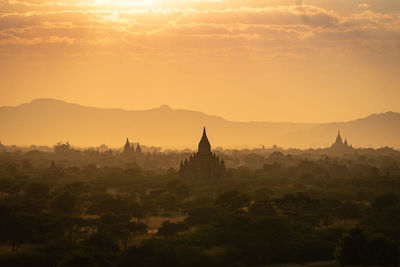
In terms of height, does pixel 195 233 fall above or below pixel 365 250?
above

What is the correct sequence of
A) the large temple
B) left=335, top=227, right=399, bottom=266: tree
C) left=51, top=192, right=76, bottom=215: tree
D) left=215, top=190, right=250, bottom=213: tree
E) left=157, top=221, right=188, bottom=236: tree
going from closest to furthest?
left=335, top=227, right=399, bottom=266: tree, left=157, top=221, right=188, bottom=236: tree, left=215, top=190, right=250, bottom=213: tree, left=51, top=192, right=76, bottom=215: tree, the large temple

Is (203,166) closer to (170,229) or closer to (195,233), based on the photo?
(170,229)

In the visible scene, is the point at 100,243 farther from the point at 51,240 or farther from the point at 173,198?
the point at 173,198

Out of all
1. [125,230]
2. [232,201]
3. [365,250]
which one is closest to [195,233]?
[125,230]

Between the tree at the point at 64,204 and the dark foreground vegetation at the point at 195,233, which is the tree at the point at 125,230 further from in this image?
the tree at the point at 64,204

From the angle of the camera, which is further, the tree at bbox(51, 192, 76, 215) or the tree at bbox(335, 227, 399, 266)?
the tree at bbox(51, 192, 76, 215)

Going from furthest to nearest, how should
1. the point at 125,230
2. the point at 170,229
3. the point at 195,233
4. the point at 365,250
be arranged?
the point at 170,229 → the point at 125,230 → the point at 195,233 → the point at 365,250

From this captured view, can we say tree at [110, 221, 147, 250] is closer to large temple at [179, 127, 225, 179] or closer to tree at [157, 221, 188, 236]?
tree at [157, 221, 188, 236]

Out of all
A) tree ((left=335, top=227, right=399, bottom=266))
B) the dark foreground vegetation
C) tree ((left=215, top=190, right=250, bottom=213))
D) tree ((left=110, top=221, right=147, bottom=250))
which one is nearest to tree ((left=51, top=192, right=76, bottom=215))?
the dark foreground vegetation

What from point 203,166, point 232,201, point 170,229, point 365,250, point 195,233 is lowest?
point 365,250

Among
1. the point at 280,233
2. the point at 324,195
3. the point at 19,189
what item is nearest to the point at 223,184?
the point at 324,195

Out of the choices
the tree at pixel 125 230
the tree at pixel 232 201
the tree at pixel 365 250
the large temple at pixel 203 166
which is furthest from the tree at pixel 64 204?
the large temple at pixel 203 166

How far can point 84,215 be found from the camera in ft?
255

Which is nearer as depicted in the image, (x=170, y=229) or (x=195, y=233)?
(x=195, y=233)
